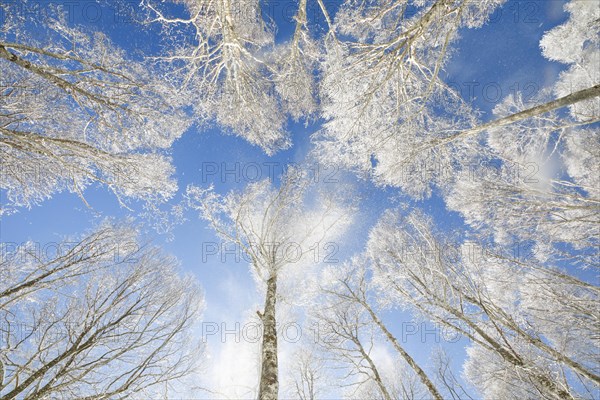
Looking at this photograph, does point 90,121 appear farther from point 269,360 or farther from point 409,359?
point 409,359

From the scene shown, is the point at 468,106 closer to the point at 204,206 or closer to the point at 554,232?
the point at 554,232

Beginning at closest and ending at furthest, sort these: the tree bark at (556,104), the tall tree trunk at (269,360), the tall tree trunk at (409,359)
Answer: the tree bark at (556,104) < the tall tree trunk at (269,360) < the tall tree trunk at (409,359)

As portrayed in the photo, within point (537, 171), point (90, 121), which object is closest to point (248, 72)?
point (90, 121)

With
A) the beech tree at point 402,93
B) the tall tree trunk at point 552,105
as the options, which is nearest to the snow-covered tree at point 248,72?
the beech tree at point 402,93

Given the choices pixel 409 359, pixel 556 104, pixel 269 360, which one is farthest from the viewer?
pixel 409 359

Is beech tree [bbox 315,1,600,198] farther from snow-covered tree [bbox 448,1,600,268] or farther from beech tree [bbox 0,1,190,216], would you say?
beech tree [bbox 0,1,190,216]

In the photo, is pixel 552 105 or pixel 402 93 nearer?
pixel 552 105

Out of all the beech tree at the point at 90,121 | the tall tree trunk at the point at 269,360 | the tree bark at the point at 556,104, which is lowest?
the tall tree trunk at the point at 269,360

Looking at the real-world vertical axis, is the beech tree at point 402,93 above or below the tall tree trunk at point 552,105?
above

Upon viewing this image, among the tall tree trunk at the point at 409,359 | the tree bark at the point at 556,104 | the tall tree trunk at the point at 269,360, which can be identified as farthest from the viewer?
the tall tree trunk at the point at 409,359

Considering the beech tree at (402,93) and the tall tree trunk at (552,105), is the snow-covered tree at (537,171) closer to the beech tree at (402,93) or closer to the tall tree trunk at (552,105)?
the beech tree at (402,93)

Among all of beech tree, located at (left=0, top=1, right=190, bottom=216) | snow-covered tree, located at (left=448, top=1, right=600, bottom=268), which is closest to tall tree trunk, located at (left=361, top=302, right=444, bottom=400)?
snow-covered tree, located at (left=448, top=1, right=600, bottom=268)

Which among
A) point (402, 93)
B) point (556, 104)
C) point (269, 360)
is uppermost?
point (402, 93)

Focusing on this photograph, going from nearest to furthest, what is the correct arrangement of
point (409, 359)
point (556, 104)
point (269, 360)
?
point (556, 104)
point (269, 360)
point (409, 359)
